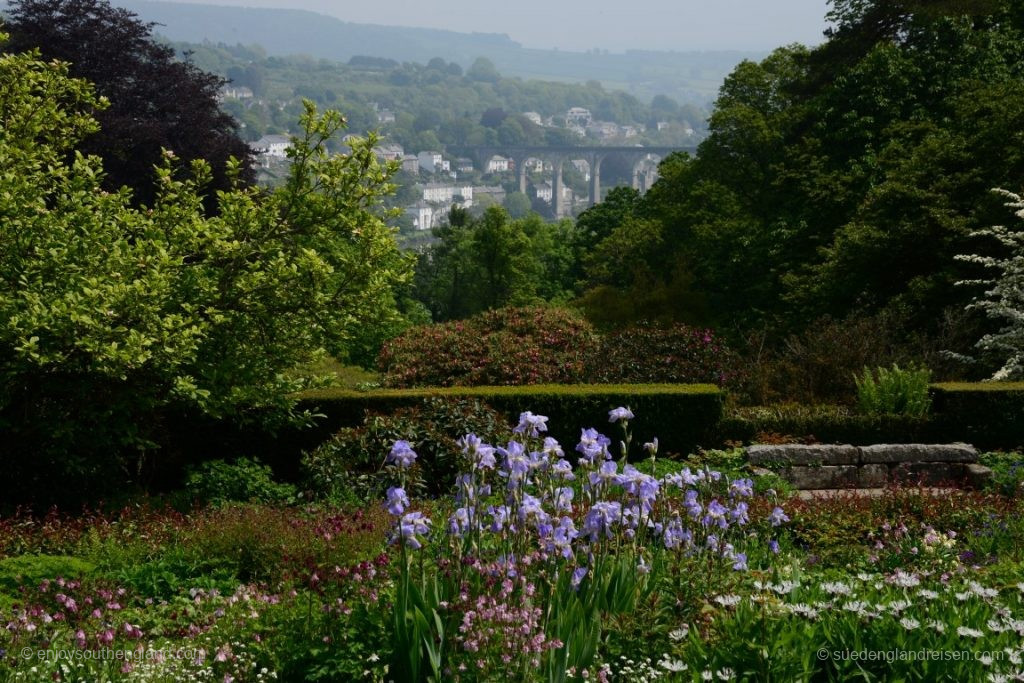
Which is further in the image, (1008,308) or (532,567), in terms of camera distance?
(1008,308)

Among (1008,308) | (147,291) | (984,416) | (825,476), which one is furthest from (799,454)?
(147,291)

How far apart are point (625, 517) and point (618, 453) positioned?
24.3 feet

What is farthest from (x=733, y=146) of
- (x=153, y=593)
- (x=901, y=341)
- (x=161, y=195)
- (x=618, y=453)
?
(x=153, y=593)

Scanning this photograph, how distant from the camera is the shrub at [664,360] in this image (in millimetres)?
14336

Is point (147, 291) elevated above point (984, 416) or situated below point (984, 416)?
above

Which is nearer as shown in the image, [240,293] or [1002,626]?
[1002,626]

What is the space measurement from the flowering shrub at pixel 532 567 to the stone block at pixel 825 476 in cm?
584

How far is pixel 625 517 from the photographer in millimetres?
5289

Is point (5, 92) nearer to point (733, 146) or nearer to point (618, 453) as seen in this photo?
point (618, 453)

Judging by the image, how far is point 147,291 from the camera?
9.39 m

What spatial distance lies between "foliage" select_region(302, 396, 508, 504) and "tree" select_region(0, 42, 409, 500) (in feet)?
2.61

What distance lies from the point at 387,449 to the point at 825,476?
446cm

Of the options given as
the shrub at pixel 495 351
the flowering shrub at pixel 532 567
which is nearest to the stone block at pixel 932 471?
the shrub at pixel 495 351

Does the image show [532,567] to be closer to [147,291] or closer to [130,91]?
[147,291]
